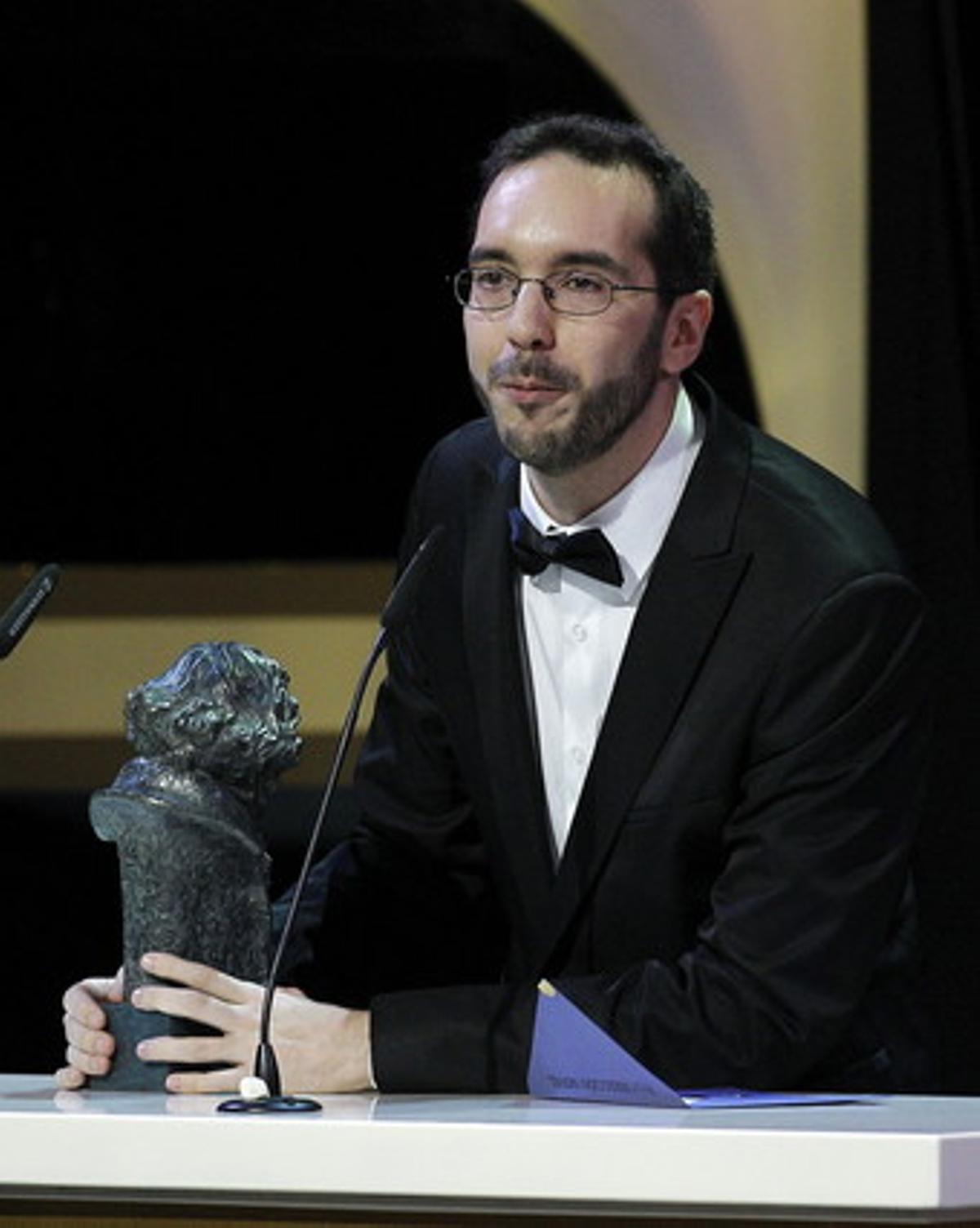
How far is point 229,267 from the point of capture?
16.0 ft

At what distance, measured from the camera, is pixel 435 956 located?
3668mm

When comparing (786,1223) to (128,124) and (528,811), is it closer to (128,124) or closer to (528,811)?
(528,811)

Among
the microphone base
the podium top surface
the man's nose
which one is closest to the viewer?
the podium top surface

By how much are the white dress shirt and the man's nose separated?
263 millimetres

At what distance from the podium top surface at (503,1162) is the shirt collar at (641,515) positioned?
3.15 ft

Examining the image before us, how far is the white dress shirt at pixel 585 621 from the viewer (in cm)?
342

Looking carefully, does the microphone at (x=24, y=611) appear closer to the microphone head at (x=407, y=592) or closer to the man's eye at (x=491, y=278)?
the microphone head at (x=407, y=592)

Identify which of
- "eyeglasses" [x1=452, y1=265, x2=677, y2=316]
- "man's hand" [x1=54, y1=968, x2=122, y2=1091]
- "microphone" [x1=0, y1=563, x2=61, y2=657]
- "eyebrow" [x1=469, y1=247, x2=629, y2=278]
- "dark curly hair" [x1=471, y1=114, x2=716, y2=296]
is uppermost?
"dark curly hair" [x1=471, y1=114, x2=716, y2=296]

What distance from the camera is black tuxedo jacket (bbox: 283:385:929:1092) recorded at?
307 cm

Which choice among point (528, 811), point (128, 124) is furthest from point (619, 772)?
point (128, 124)

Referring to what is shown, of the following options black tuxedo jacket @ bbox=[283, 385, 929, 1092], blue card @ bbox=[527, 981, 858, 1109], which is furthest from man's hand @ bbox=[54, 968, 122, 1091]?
blue card @ bbox=[527, 981, 858, 1109]

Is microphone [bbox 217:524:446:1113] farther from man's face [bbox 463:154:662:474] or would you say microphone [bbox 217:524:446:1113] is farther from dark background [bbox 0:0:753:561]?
dark background [bbox 0:0:753:561]

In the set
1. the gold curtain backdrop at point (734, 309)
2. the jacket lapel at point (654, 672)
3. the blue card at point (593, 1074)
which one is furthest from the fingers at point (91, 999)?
the gold curtain backdrop at point (734, 309)

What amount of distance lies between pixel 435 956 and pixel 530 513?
1.90 feet
